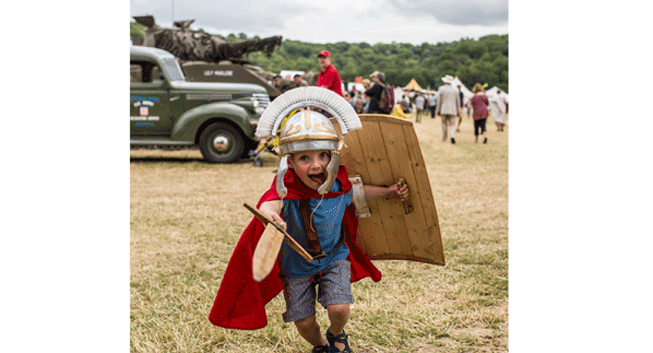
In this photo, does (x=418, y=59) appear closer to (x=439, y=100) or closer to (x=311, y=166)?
(x=439, y=100)

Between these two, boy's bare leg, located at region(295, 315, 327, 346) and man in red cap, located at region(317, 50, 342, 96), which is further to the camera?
man in red cap, located at region(317, 50, 342, 96)

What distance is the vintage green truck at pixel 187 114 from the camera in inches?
385

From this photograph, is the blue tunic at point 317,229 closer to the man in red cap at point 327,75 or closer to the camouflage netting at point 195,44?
the man in red cap at point 327,75

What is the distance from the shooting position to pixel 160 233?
4.89 meters

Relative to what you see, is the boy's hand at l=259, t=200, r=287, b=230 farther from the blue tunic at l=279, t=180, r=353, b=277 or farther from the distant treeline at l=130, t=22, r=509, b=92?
the distant treeline at l=130, t=22, r=509, b=92

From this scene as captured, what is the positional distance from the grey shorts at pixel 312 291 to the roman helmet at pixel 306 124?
1.34ft

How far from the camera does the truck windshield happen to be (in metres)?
10.0

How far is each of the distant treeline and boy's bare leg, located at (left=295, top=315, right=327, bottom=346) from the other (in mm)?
64879

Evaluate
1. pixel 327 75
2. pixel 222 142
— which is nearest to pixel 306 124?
pixel 327 75

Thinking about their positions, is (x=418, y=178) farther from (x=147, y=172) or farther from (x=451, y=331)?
(x=147, y=172)

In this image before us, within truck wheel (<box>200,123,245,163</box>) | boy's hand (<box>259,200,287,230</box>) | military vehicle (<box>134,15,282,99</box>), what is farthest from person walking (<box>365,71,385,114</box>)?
boy's hand (<box>259,200,287,230</box>)

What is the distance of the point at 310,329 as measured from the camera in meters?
2.37

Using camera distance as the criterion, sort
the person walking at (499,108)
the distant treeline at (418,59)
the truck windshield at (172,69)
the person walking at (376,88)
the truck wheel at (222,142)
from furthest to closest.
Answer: the distant treeline at (418,59), the person walking at (499,108), the truck windshield at (172,69), the truck wheel at (222,142), the person walking at (376,88)

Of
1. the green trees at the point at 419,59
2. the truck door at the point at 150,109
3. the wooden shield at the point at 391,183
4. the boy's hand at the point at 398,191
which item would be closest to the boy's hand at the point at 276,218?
the wooden shield at the point at 391,183
